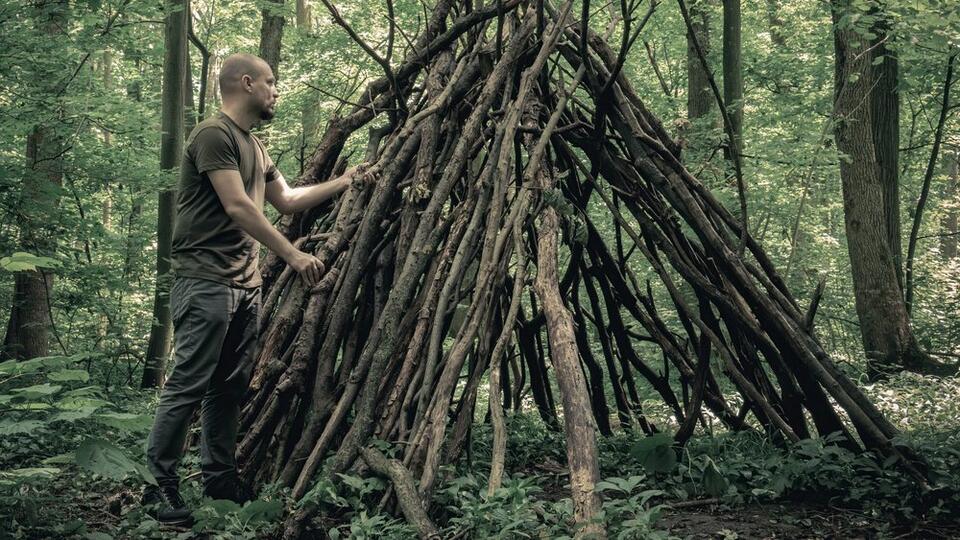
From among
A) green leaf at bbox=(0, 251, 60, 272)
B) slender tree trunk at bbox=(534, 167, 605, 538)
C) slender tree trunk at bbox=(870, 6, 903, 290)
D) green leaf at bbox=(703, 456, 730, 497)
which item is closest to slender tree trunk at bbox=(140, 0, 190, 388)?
green leaf at bbox=(0, 251, 60, 272)

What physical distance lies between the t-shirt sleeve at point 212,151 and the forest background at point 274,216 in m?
0.56

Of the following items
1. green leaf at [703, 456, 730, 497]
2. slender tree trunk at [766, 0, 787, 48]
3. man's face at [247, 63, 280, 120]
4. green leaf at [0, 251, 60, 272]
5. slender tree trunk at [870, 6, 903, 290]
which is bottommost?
green leaf at [703, 456, 730, 497]

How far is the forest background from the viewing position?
3.16 m

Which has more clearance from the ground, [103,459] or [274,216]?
[274,216]

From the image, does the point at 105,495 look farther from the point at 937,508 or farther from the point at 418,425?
the point at 937,508

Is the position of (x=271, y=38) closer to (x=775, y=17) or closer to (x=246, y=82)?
(x=775, y=17)

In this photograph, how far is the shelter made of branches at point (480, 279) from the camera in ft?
11.1

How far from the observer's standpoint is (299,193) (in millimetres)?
4152

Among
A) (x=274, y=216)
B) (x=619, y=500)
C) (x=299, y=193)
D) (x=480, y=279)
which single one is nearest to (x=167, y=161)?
(x=274, y=216)

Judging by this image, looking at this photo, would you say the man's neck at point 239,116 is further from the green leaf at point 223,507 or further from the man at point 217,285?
the green leaf at point 223,507

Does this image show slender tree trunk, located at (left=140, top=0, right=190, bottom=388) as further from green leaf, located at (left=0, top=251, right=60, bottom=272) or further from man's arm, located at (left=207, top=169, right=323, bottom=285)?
green leaf, located at (left=0, top=251, right=60, bottom=272)

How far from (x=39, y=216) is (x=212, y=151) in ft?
14.9

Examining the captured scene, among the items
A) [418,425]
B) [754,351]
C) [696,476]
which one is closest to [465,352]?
[418,425]

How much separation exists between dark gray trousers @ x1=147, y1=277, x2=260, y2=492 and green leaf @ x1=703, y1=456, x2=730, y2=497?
2.01m
